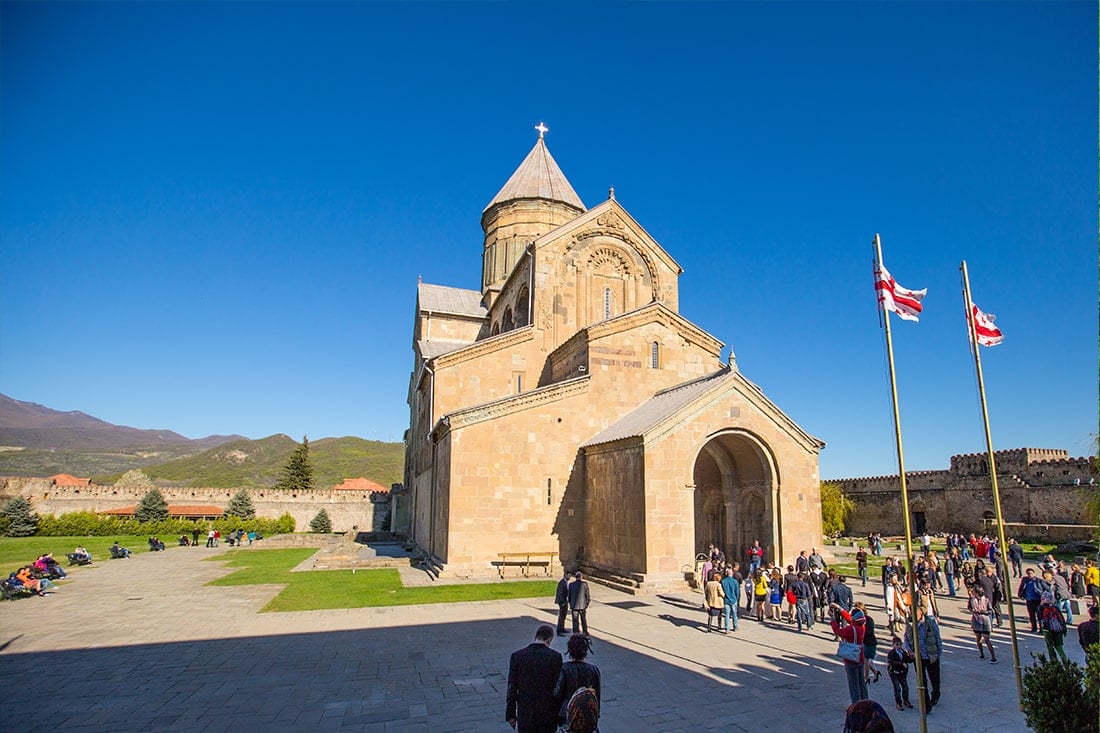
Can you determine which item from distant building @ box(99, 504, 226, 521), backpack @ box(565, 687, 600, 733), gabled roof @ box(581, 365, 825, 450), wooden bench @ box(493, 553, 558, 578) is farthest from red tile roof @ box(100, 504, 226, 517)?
backpack @ box(565, 687, 600, 733)

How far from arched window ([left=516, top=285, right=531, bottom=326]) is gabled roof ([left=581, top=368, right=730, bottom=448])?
279 inches

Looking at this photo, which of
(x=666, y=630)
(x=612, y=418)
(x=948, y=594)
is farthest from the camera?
(x=612, y=418)

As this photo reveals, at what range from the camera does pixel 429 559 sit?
69.1 feet

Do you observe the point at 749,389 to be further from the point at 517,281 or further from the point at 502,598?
the point at 517,281

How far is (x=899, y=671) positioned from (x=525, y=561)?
12.7 meters

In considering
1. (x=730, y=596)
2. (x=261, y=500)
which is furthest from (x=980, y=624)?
(x=261, y=500)

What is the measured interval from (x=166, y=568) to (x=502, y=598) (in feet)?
54.1

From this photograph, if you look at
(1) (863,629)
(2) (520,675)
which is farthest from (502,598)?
(2) (520,675)

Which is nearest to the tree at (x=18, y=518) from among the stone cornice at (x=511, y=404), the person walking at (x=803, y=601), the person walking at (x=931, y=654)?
the stone cornice at (x=511, y=404)

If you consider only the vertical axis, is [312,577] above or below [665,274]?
below

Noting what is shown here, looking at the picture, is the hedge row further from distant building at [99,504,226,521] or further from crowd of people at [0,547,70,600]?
crowd of people at [0,547,70,600]

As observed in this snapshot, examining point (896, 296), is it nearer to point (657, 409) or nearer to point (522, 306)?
point (657, 409)

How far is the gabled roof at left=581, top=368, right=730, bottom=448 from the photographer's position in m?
17.0

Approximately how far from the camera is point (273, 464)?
111188mm
